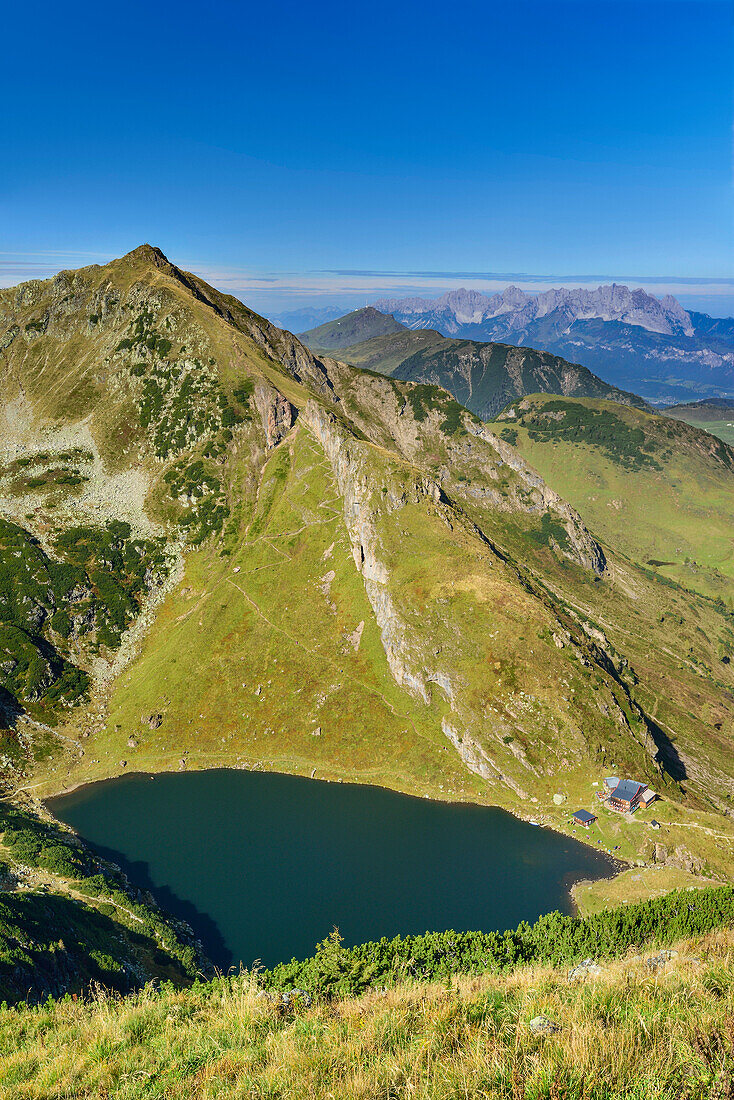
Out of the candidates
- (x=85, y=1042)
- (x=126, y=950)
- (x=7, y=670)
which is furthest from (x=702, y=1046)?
(x=7, y=670)

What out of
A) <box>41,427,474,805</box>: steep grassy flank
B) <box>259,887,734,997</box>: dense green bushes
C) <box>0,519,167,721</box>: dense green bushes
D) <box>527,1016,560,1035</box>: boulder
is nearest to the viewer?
<box>527,1016,560,1035</box>: boulder

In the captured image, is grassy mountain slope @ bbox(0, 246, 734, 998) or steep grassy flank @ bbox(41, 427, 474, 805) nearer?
grassy mountain slope @ bbox(0, 246, 734, 998)

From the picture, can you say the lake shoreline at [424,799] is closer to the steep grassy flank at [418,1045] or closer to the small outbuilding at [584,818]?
the small outbuilding at [584,818]

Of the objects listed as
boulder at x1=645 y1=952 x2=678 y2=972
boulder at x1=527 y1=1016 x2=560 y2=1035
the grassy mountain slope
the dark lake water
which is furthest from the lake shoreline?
boulder at x1=527 y1=1016 x2=560 y2=1035

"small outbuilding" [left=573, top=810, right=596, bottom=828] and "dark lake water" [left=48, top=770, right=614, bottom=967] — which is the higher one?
"small outbuilding" [left=573, top=810, right=596, bottom=828]

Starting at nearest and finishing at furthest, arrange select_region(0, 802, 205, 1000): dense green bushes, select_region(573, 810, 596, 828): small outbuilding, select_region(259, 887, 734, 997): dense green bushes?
select_region(259, 887, 734, 997): dense green bushes, select_region(0, 802, 205, 1000): dense green bushes, select_region(573, 810, 596, 828): small outbuilding

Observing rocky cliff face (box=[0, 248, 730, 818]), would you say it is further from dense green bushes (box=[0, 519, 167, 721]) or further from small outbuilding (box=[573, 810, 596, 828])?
small outbuilding (box=[573, 810, 596, 828])

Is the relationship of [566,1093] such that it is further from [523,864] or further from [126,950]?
[523,864]

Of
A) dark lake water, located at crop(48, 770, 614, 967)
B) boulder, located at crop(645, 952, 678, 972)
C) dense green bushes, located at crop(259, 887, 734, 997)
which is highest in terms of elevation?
boulder, located at crop(645, 952, 678, 972)
